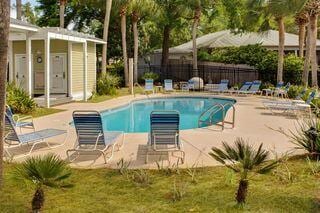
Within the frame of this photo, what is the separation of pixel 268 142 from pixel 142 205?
5374mm

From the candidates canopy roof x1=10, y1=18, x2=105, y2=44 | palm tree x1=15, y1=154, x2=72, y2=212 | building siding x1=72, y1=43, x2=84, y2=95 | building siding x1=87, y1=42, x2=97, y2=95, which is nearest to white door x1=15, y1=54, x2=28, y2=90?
canopy roof x1=10, y1=18, x2=105, y2=44

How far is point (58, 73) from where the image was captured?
69.4ft

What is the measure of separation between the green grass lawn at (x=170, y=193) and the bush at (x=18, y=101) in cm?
789

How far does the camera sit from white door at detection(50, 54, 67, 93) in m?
20.9

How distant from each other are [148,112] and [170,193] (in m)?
13.0

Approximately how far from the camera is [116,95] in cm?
2311

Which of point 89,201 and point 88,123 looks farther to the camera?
point 88,123

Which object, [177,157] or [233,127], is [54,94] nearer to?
[233,127]

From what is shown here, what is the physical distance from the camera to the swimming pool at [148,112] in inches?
585

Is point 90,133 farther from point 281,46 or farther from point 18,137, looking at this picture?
point 281,46

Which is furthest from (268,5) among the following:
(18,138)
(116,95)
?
(18,138)

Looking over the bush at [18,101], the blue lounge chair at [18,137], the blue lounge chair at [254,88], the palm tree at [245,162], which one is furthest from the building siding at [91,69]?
the palm tree at [245,162]

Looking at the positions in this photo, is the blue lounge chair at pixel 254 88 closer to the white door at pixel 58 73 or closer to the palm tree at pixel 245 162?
the white door at pixel 58 73

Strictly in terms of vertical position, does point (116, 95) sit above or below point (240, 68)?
below
